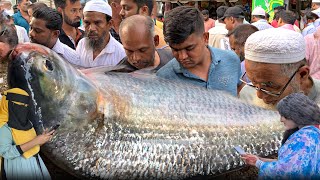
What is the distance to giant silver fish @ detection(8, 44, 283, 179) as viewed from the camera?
1344 mm

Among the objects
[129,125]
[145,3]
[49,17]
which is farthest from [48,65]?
[145,3]

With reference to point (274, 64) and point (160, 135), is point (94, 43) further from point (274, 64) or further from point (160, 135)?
point (160, 135)

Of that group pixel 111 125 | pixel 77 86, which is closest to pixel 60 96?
pixel 77 86

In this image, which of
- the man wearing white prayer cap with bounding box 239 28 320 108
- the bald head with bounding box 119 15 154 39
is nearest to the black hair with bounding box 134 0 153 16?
the bald head with bounding box 119 15 154 39

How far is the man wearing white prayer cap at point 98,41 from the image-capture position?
3.11m

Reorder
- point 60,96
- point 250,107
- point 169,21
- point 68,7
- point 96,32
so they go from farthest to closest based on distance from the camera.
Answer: point 68,7, point 96,32, point 169,21, point 250,107, point 60,96

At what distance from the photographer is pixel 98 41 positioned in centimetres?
337

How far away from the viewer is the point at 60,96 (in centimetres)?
134

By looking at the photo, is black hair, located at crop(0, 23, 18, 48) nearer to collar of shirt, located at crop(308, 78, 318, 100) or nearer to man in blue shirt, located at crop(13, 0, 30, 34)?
collar of shirt, located at crop(308, 78, 318, 100)

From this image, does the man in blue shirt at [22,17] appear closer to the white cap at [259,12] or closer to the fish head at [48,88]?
the white cap at [259,12]

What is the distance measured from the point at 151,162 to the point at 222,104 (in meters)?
0.35

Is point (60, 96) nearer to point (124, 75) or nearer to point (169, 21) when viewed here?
point (124, 75)

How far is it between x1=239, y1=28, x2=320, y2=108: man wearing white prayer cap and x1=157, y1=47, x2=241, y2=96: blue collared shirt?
0.22m

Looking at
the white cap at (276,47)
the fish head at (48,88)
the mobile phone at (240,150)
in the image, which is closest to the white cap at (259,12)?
the white cap at (276,47)
